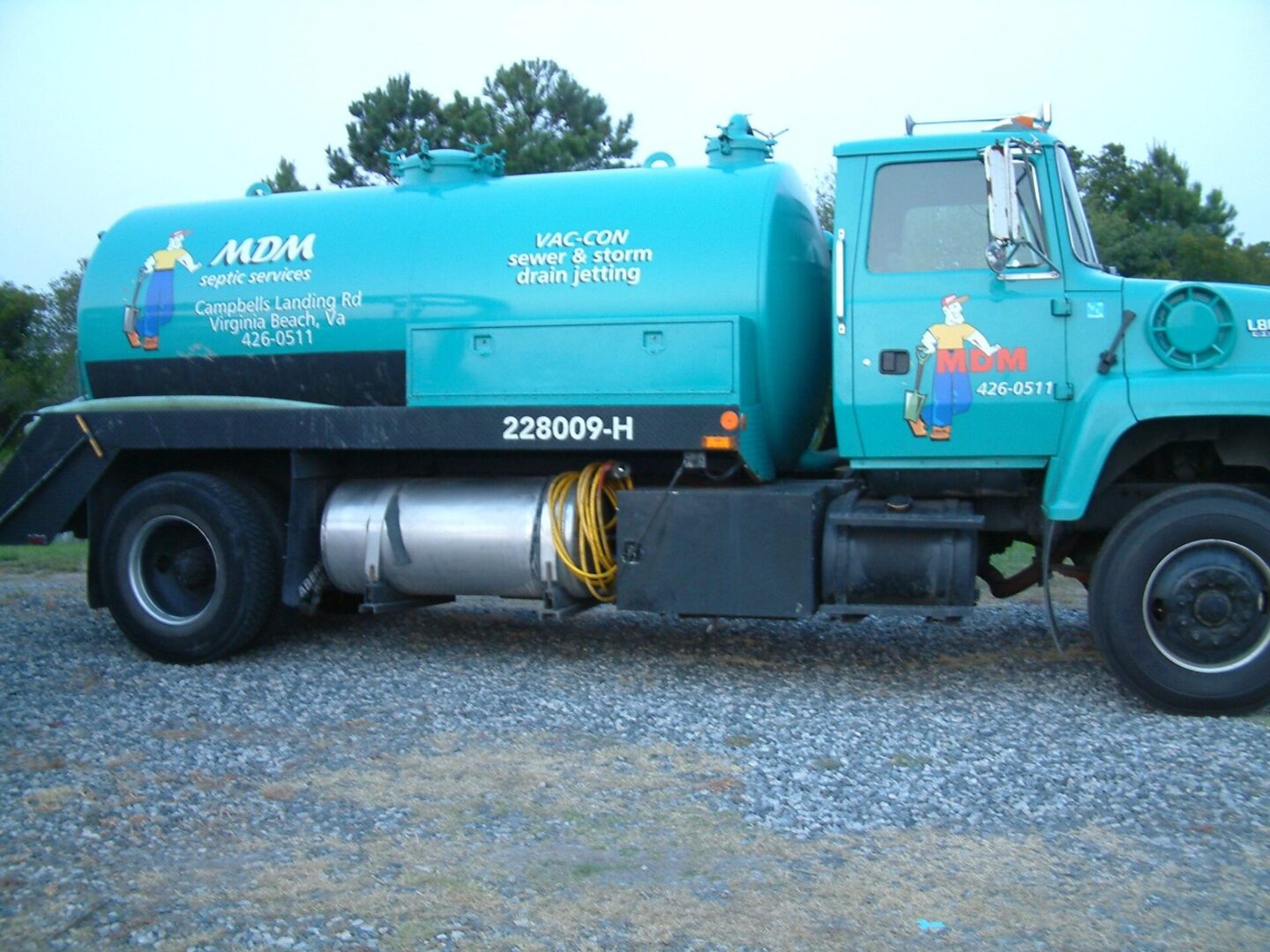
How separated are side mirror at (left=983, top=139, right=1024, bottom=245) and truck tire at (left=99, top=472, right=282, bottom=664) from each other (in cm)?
476

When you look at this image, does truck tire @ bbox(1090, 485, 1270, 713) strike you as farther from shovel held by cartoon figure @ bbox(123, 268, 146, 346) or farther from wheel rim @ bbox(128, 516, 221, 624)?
shovel held by cartoon figure @ bbox(123, 268, 146, 346)

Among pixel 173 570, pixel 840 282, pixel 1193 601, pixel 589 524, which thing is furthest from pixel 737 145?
pixel 173 570

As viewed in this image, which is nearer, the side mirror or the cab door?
the side mirror

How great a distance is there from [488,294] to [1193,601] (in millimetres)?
4160

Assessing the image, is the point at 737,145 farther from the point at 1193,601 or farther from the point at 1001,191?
the point at 1193,601

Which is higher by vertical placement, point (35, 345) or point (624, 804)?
point (35, 345)

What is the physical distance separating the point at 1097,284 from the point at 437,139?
24.8 metres

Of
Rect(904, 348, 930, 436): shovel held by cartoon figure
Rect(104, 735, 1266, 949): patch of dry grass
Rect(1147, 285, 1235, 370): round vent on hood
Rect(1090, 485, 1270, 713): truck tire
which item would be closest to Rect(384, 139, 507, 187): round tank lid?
Rect(904, 348, 930, 436): shovel held by cartoon figure

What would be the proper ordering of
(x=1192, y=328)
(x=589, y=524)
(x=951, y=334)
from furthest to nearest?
1. (x=589, y=524)
2. (x=951, y=334)
3. (x=1192, y=328)

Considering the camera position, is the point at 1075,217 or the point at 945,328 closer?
the point at 945,328

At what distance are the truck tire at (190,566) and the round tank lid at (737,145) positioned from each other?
3652 mm

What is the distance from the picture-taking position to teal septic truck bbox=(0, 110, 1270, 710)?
20.3 feet

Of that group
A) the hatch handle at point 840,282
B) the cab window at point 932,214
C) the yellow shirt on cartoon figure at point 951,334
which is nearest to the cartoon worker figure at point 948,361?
the yellow shirt on cartoon figure at point 951,334

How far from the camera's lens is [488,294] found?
7.22 metres
